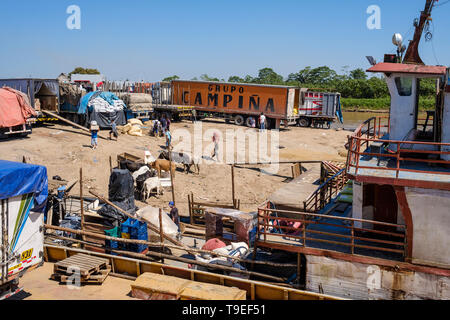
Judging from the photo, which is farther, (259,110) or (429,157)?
(259,110)

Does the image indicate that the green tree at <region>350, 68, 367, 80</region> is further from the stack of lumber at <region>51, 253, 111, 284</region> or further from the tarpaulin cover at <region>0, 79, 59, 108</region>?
the stack of lumber at <region>51, 253, 111, 284</region>

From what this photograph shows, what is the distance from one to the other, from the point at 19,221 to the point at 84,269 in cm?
242

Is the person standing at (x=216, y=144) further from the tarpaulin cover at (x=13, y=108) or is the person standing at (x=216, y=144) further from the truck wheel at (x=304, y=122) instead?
the truck wheel at (x=304, y=122)

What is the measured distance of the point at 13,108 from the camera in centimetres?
2395

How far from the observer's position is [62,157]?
901 inches

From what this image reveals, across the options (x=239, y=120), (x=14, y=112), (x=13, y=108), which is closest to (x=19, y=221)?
(x=13, y=108)

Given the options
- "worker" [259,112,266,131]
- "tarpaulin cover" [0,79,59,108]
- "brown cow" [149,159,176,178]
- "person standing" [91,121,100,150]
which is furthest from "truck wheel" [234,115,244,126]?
"brown cow" [149,159,176,178]

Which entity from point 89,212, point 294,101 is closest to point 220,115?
point 294,101

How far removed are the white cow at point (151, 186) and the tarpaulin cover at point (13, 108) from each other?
32.2ft

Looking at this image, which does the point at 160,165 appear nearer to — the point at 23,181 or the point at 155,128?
the point at 155,128

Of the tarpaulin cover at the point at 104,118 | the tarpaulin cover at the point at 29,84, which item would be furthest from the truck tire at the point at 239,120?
the tarpaulin cover at the point at 29,84

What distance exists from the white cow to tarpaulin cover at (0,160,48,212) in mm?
9172
